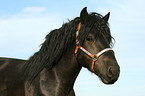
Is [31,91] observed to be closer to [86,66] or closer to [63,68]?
[63,68]

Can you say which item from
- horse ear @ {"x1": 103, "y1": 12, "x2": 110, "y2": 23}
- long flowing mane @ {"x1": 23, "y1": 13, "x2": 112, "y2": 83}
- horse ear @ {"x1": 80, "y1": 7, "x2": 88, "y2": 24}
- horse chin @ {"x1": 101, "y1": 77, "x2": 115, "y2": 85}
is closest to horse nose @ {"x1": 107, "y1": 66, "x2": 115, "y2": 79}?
horse chin @ {"x1": 101, "y1": 77, "x2": 115, "y2": 85}

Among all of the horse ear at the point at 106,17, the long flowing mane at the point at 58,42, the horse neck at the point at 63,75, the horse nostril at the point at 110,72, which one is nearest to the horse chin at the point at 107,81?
the horse nostril at the point at 110,72

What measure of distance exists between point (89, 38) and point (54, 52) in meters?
0.99

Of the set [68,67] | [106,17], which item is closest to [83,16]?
[106,17]

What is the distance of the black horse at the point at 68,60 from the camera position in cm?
483

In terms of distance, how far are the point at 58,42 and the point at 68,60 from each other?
53 centimetres

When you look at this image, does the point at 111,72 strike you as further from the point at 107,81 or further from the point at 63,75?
the point at 63,75

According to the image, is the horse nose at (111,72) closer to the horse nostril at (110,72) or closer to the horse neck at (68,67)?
the horse nostril at (110,72)

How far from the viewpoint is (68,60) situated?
5207 mm

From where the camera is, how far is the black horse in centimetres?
483

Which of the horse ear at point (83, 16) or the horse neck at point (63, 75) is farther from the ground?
the horse ear at point (83, 16)

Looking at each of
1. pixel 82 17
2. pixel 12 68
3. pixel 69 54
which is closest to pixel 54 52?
pixel 69 54

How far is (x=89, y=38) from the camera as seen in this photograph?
16.2ft

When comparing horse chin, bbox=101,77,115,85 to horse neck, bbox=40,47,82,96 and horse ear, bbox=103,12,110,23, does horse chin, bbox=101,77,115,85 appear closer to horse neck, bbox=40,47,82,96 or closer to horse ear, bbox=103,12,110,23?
horse neck, bbox=40,47,82,96
